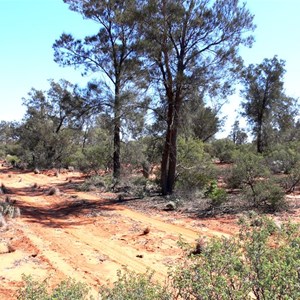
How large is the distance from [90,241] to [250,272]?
6572 mm

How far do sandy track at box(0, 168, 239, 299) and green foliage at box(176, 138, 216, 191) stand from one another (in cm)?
373

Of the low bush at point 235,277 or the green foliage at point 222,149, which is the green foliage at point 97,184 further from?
the low bush at point 235,277

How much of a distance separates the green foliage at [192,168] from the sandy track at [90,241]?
3.73 m

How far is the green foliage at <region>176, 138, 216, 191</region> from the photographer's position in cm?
1675

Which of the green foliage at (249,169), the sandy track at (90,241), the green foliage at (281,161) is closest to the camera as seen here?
the sandy track at (90,241)

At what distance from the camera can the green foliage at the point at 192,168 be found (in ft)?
55.0

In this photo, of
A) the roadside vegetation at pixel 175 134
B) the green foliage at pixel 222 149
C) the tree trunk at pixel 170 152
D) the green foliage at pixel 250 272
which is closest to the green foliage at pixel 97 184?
the roadside vegetation at pixel 175 134

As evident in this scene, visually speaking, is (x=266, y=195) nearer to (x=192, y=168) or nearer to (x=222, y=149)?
(x=192, y=168)

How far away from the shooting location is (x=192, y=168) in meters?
17.1

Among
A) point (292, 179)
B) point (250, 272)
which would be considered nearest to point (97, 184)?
point (292, 179)

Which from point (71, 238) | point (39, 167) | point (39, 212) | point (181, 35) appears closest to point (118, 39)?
point (181, 35)

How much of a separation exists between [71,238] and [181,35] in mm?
9727

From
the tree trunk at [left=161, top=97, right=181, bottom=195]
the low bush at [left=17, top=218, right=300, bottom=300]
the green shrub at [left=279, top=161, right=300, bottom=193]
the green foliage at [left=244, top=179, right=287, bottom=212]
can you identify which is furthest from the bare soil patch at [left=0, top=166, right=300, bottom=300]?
the low bush at [left=17, top=218, right=300, bottom=300]

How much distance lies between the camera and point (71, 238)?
31.6ft
